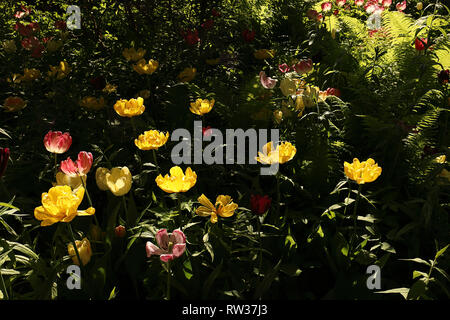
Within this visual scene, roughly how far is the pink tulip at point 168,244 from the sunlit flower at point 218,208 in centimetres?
22

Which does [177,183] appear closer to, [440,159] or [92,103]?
[92,103]

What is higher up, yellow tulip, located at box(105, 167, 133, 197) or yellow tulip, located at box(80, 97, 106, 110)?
yellow tulip, located at box(80, 97, 106, 110)

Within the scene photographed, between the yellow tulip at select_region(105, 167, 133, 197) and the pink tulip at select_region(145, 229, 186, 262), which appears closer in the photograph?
the pink tulip at select_region(145, 229, 186, 262)

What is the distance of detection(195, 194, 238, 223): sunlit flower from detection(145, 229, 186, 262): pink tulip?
0.22m

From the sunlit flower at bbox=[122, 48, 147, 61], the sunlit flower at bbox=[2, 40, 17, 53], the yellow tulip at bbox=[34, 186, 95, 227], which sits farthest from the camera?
the sunlit flower at bbox=[2, 40, 17, 53]

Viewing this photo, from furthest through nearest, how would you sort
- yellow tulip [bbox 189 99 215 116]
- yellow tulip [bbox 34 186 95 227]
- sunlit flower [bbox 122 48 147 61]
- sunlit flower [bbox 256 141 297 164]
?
sunlit flower [bbox 122 48 147 61] < yellow tulip [bbox 189 99 215 116] < sunlit flower [bbox 256 141 297 164] < yellow tulip [bbox 34 186 95 227]

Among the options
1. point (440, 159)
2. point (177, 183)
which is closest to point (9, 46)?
point (177, 183)

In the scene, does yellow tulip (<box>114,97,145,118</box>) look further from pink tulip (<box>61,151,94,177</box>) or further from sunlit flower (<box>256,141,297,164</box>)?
sunlit flower (<box>256,141,297,164</box>)

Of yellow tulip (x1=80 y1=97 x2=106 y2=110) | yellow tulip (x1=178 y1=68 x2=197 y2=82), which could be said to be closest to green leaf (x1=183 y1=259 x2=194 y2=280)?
yellow tulip (x1=80 y1=97 x2=106 y2=110)

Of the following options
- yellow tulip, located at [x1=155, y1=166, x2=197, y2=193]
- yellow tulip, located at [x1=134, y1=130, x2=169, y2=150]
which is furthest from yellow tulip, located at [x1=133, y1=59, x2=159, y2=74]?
yellow tulip, located at [x1=155, y1=166, x2=197, y2=193]

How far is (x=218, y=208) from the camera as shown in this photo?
1261mm

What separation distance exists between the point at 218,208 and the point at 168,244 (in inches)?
10.4

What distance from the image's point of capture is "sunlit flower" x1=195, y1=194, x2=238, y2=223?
49.0 inches

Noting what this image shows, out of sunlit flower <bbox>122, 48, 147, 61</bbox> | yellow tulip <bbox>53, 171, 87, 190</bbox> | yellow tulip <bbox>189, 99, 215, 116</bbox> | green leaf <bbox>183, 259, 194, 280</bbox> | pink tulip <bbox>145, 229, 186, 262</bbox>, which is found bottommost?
green leaf <bbox>183, 259, 194, 280</bbox>
